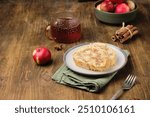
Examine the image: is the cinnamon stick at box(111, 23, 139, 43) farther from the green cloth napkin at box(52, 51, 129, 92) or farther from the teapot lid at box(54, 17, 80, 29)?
the green cloth napkin at box(52, 51, 129, 92)

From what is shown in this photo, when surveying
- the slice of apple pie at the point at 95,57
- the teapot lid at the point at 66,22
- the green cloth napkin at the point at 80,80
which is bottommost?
the teapot lid at the point at 66,22

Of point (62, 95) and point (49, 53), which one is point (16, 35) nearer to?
point (49, 53)

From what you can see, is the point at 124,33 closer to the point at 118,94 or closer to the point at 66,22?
the point at 66,22

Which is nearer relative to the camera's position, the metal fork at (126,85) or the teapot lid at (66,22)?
the metal fork at (126,85)

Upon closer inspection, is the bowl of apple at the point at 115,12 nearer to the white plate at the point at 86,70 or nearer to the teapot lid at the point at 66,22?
the teapot lid at the point at 66,22

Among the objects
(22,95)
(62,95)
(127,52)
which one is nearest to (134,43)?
(127,52)

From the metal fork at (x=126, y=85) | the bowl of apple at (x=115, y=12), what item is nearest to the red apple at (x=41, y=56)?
the metal fork at (x=126, y=85)

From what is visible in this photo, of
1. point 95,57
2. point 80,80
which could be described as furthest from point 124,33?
point 80,80
